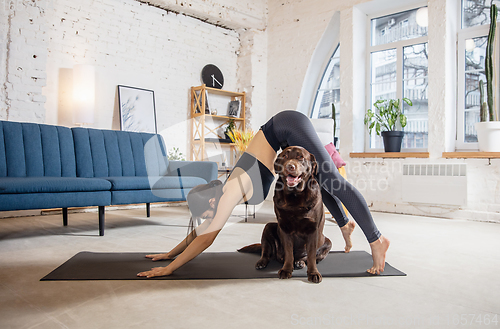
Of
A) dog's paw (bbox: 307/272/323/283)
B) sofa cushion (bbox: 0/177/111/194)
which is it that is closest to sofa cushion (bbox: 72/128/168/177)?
sofa cushion (bbox: 0/177/111/194)

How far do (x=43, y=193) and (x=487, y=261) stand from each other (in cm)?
297

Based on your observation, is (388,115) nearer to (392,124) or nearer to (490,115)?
(392,124)

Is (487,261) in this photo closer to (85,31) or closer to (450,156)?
(450,156)

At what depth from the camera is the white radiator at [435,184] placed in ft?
13.5

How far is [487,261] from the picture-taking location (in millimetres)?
2234

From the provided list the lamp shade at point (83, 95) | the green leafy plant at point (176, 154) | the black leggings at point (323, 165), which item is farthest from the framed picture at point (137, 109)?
the black leggings at point (323, 165)

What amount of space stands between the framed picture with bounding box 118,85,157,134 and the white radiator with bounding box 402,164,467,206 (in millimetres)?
3336

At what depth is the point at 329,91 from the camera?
6.05 m

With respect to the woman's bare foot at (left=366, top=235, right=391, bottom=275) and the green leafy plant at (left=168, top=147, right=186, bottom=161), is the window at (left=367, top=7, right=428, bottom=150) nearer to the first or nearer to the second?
the green leafy plant at (left=168, top=147, right=186, bottom=161)

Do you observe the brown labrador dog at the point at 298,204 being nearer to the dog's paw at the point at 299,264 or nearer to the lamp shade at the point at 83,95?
the dog's paw at the point at 299,264

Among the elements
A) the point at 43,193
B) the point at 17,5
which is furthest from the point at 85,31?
the point at 43,193

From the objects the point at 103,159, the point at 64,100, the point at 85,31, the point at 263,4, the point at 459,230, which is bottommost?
the point at 459,230

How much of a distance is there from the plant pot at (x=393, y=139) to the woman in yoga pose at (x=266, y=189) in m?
2.98

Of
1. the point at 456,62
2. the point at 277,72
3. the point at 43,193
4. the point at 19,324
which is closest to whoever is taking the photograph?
the point at 19,324
